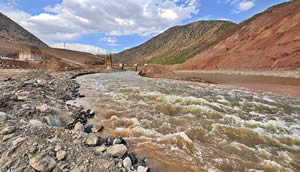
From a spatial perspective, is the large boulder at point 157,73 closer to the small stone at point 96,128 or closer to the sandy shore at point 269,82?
the sandy shore at point 269,82

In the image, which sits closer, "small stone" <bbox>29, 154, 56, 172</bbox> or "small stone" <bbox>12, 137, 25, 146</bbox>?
"small stone" <bbox>29, 154, 56, 172</bbox>

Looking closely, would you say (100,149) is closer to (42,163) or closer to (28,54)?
(42,163)

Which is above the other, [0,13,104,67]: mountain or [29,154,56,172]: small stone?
[0,13,104,67]: mountain

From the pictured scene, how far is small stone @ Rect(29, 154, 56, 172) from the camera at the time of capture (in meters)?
1.94

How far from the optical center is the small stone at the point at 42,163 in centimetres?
194

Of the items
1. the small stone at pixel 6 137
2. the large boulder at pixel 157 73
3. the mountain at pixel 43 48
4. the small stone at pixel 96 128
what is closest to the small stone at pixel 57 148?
the small stone at pixel 6 137

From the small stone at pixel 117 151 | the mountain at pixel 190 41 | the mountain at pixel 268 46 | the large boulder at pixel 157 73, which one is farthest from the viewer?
the mountain at pixel 190 41

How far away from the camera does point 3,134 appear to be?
2383 millimetres

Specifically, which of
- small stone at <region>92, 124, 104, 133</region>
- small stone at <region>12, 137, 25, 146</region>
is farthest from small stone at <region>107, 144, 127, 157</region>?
small stone at <region>12, 137, 25, 146</region>

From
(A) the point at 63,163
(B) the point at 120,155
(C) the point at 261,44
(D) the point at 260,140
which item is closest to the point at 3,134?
(A) the point at 63,163

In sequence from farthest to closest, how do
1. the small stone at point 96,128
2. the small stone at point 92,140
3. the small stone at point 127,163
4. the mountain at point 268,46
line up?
the mountain at point 268,46 < the small stone at point 96,128 < the small stone at point 92,140 < the small stone at point 127,163

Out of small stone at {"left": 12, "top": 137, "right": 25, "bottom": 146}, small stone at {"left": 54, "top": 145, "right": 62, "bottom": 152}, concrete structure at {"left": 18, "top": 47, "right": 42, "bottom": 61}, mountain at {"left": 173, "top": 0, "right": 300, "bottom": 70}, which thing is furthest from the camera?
concrete structure at {"left": 18, "top": 47, "right": 42, "bottom": 61}

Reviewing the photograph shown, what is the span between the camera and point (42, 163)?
199 cm

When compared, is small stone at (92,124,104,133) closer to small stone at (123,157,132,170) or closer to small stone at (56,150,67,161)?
small stone at (56,150,67,161)
